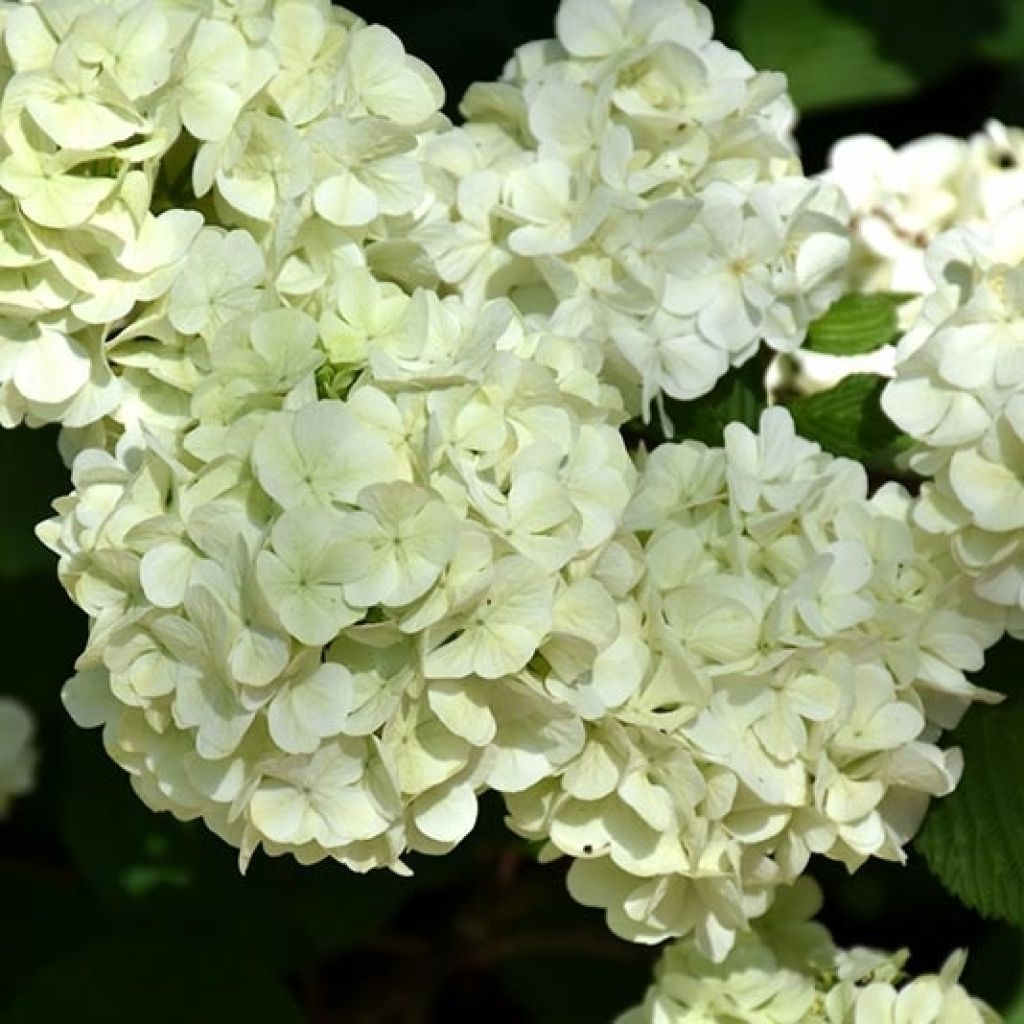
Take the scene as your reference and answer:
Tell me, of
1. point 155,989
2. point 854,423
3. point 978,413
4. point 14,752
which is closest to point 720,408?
point 854,423

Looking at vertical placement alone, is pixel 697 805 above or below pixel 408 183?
below

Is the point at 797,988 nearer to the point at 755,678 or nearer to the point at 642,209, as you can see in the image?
the point at 755,678

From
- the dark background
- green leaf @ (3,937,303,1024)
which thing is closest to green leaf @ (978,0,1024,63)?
the dark background

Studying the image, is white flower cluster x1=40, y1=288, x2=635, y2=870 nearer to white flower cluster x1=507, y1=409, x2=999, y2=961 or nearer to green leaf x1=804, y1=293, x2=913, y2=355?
white flower cluster x1=507, y1=409, x2=999, y2=961

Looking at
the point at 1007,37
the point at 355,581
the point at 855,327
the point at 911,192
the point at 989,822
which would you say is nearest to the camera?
the point at 355,581

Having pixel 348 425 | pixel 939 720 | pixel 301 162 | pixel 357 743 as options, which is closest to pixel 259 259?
pixel 301 162

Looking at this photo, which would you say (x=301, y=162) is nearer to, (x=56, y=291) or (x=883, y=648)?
(x=56, y=291)
